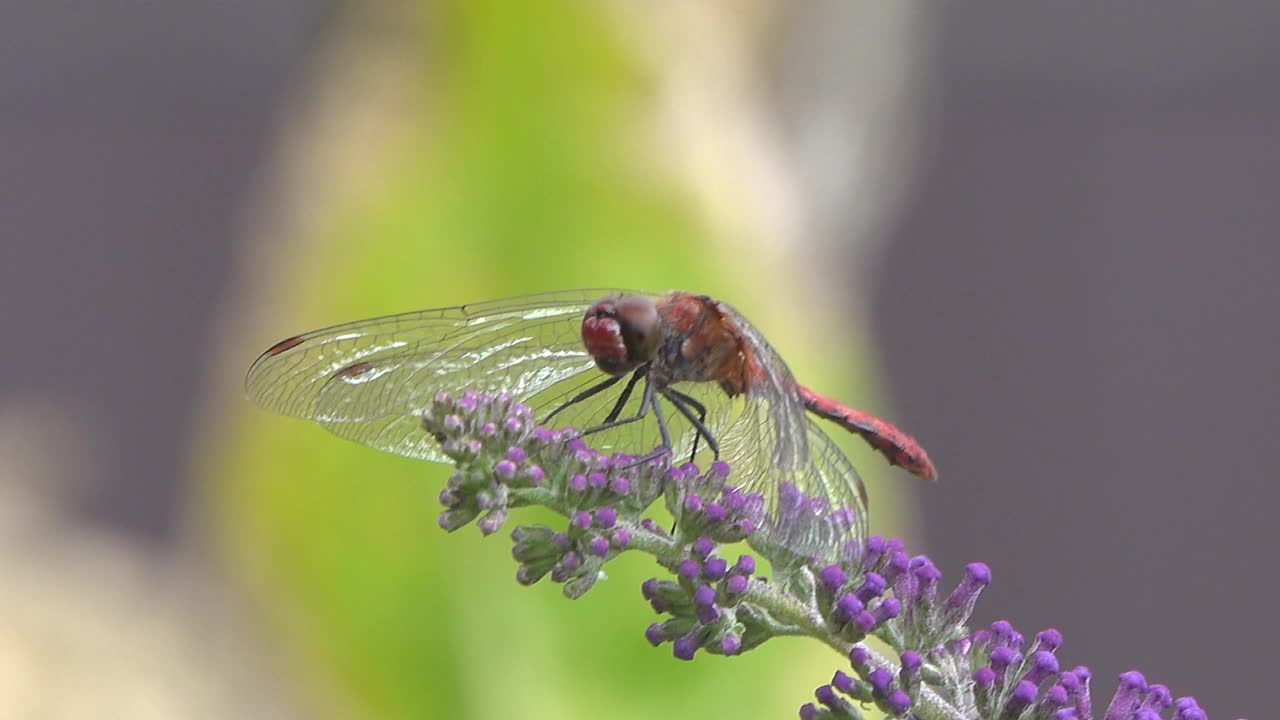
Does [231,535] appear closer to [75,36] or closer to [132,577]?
[132,577]

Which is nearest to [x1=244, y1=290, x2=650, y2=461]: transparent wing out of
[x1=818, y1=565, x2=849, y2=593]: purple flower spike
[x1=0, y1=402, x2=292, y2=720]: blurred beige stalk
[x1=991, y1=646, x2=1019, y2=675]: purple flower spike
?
[x1=818, y1=565, x2=849, y2=593]: purple flower spike

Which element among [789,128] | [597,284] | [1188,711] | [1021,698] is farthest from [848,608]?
[789,128]

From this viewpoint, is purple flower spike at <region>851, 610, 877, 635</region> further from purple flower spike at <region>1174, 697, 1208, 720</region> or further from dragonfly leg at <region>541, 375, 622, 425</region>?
dragonfly leg at <region>541, 375, 622, 425</region>

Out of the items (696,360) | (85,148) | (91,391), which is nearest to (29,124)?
(85,148)

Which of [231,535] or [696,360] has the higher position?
[696,360]

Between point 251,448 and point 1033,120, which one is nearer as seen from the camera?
point 251,448

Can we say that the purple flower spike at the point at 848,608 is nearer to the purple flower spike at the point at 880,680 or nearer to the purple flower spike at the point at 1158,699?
the purple flower spike at the point at 880,680

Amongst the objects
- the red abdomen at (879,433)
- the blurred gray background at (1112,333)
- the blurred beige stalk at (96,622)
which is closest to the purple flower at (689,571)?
the red abdomen at (879,433)
